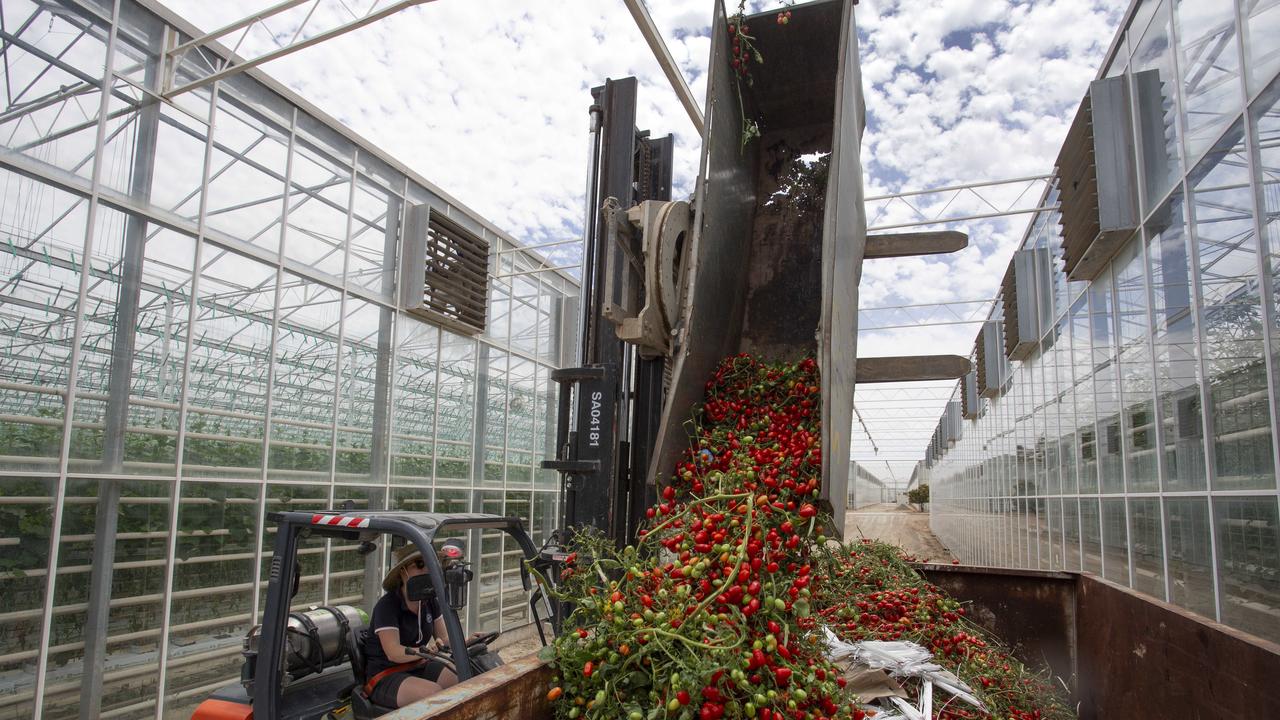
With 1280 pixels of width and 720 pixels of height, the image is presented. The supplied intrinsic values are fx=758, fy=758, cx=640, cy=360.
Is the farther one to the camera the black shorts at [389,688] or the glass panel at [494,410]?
the glass panel at [494,410]

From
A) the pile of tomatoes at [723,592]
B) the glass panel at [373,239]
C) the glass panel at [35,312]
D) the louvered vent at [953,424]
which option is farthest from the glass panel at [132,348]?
the louvered vent at [953,424]

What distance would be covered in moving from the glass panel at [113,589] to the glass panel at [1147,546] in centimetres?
978

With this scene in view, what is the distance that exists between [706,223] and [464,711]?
105 inches

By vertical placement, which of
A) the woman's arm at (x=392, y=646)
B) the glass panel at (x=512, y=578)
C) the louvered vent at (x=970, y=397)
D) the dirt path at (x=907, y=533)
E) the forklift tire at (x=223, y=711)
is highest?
the louvered vent at (x=970, y=397)

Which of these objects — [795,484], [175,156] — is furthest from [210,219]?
[795,484]

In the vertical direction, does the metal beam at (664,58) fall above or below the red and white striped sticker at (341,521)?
above

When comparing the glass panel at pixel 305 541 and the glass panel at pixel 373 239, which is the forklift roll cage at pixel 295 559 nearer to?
the glass panel at pixel 305 541

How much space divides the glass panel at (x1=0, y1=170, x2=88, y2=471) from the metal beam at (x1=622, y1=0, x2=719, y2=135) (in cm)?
575

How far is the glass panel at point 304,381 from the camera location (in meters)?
9.11

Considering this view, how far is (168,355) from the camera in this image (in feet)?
25.0

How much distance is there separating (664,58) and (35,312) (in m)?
6.90

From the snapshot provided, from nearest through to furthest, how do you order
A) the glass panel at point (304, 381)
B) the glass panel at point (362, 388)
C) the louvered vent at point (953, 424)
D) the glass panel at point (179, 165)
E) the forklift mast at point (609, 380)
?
the forklift mast at point (609, 380), the glass panel at point (179, 165), the glass panel at point (304, 381), the glass panel at point (362, 388), the louvered vent at point (953, 424)

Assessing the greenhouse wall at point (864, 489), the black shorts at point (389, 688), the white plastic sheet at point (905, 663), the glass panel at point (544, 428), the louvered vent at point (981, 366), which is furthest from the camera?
the greenhouse wall at point (864, 489)

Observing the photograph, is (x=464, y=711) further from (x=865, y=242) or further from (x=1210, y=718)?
(x=865, y=242)
